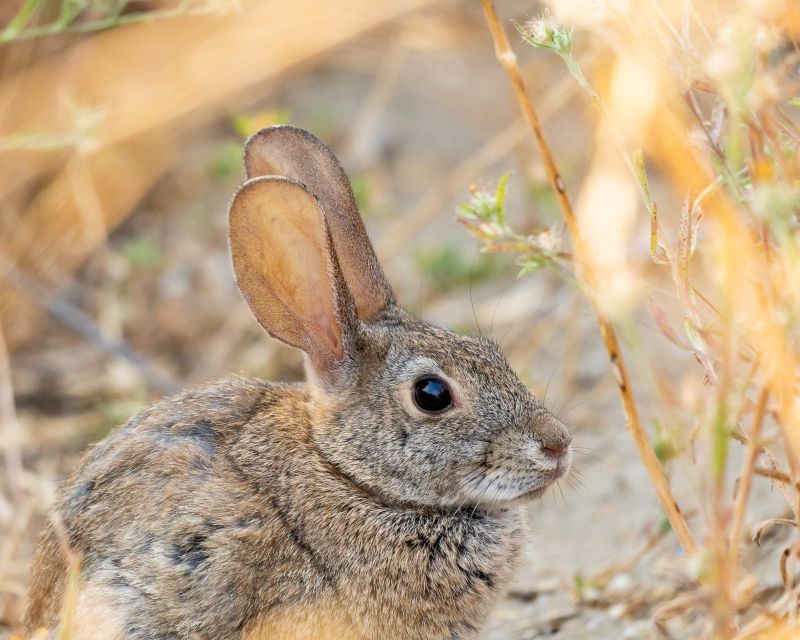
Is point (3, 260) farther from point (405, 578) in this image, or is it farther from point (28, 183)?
point (405, 578)

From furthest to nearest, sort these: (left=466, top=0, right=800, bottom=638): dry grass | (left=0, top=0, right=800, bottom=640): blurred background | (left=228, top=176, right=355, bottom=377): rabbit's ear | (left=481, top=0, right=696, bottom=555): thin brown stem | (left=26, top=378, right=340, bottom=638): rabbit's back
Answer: (left=0, top=0, right=800, bottom=640): blurred background, (left=228, top=176, right=355, bottom=377): rabbit's ear, (left=26, top=378, right=340, bottom=638): rabbit's back, (left=481, top=0, right=696, bottom=555): thin brown stem, (left=466, top=0, right=800, bottom=638): dry grass

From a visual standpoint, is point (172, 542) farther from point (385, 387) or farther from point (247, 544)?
point (385, 387)

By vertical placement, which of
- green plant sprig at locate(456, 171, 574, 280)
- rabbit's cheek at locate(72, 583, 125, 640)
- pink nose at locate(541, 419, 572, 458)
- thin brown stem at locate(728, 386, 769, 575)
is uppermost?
green plant sprig at locate(456, 171, 574, 280)

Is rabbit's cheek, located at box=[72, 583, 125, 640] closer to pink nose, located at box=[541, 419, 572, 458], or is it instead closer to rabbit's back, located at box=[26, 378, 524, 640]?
rabbit's back, located at box=[26, 378, 524, 640]

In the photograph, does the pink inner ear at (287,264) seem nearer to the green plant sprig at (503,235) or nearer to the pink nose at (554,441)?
the green plant sprig at (503,235)

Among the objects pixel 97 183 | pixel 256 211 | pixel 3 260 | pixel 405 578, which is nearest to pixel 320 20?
pixel 97 183

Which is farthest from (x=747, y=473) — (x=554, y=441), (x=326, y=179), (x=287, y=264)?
(x=326, y=179)

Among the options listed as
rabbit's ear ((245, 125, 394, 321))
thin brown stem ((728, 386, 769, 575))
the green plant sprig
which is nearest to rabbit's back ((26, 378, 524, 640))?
rabbit's ear ((245, 125, 394, 321))
